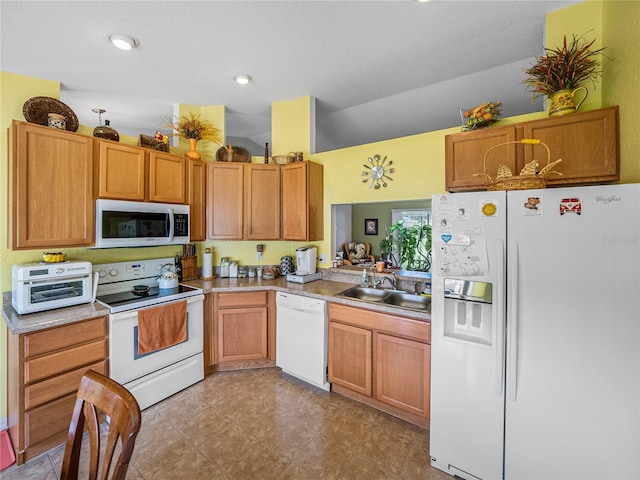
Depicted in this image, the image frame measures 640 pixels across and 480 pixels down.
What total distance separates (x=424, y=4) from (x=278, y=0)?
36.1 inches

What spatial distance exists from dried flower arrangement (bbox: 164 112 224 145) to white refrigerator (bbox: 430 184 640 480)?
8.44 feet

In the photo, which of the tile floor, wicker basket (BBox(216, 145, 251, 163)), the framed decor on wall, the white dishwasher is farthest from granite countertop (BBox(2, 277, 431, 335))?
the framed decor on wall

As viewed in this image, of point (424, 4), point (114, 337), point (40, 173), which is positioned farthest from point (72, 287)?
point (424, 4)

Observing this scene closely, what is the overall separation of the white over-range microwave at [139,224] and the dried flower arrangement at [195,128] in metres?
0.83

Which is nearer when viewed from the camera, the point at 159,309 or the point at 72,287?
the point at 72,287

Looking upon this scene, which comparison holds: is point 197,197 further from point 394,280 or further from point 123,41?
point 394,280

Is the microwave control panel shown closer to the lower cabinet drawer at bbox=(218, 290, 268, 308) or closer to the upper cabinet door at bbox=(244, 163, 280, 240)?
the upper cabinet door at bbox=(244, 163, 280, 240)

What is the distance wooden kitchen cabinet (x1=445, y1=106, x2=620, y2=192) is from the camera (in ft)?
5.08

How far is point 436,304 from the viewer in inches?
70.1

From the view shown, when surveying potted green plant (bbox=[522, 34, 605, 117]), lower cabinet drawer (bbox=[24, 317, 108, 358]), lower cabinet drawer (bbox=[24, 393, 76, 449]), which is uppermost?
potted green plant (bbox=[522, 34, 605, 117])

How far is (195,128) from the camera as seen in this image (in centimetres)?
300

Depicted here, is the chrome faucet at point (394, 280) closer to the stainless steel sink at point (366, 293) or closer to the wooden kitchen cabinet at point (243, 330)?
the stainless steel sink at point (366, 293)

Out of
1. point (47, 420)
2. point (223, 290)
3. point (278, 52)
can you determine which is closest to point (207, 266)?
point (223, 290)

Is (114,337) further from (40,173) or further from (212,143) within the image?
(212,143)
